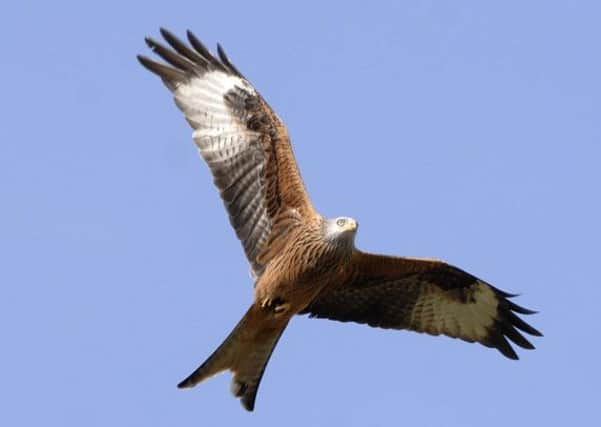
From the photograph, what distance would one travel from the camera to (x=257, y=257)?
11.4 meters

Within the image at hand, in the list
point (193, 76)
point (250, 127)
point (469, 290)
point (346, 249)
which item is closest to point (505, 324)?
point (469, 290)

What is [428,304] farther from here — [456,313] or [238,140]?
[238,140]

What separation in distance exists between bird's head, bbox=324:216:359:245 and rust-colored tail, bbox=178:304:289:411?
941 millimetres

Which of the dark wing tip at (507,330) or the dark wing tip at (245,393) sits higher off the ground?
the dark wing tip at (507,330)

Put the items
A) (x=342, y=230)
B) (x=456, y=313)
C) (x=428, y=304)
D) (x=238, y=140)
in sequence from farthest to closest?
1. (x=456, y=313)
2. (x=428, y=304)
3. (x=238, y=140)
4. (x=342, y=230)

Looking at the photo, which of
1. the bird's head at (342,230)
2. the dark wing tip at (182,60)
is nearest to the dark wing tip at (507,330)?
the bird's head at (342,230)

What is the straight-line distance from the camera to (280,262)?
36.5ft

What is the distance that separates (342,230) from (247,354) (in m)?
1.55

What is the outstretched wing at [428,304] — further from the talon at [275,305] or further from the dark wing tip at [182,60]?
the dark wing tip at [182,60]

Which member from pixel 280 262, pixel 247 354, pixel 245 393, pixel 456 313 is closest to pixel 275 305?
pixel 280 262

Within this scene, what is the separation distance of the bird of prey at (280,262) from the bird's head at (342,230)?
1 cm

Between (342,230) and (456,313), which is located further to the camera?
(456,313)

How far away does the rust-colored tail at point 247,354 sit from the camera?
11055mm

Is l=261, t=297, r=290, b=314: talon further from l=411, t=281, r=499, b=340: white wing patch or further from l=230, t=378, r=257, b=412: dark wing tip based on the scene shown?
l=411, t=281, r=499, b=340: white wing patch
